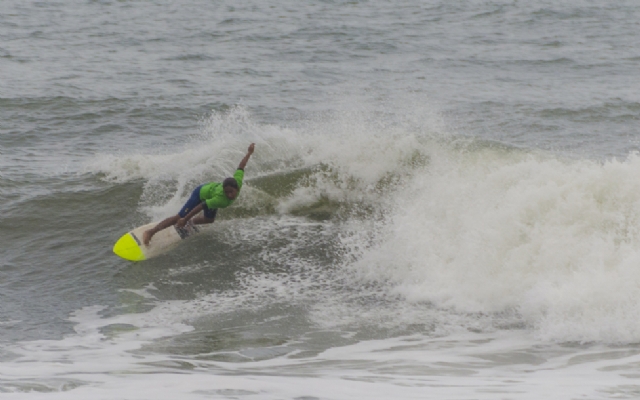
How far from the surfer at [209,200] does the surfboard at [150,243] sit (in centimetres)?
10

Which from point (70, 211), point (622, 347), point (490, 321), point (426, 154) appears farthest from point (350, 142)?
point (622, 347)

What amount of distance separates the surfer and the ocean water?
39 cm

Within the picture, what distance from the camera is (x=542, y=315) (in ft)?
24.0

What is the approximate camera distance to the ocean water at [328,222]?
6.45 metres

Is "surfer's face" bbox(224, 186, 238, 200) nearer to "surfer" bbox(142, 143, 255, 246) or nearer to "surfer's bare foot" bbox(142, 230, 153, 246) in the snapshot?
"surfer" bbox(142, 143, 255, 246)

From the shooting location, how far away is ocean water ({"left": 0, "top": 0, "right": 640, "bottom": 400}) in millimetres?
6453

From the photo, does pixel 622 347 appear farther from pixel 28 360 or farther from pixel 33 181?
pixel 33 181

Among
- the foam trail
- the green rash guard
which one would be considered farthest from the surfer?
the foam trail

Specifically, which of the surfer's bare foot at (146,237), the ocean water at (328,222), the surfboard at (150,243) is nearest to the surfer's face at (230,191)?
the ocean water at (328,222)

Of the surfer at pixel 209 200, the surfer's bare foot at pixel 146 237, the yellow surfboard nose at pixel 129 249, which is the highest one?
the surfer at pixel 209 200

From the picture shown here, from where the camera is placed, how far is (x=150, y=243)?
1000 centimetres

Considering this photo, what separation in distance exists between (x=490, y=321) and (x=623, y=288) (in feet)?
4.06

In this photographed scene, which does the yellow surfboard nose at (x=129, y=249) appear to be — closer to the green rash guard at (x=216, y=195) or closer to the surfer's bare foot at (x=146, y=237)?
the surfer's bare foot at (x=146, y=237)

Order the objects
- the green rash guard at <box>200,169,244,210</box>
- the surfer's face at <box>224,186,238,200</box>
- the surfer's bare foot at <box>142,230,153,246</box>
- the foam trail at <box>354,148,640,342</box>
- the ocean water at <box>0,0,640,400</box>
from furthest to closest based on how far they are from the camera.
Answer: the green rash guard at <box>200,169,244,210</box> → the surfer's bare foot at <box>142,230,153,246</box> → the surfer's face at <box>224,186,238,200</box> → the foam trail at <box>354,148,640,342</box> → the ocean water at <box>0,0,640,400</box>
